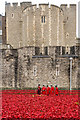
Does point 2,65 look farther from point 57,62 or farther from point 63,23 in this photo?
point 63,23

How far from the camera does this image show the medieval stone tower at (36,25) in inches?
1345

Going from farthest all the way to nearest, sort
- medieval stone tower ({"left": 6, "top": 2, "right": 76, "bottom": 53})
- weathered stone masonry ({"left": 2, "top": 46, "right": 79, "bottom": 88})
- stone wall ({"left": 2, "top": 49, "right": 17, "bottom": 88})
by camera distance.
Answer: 1. medieval stone tower ({"left": 6, "top": 2, "right": 76, "bottom": 53})
2. stone wall ({"left": 2, "top": 49, "right": 17, "bottom": 88})
3. weathered stone masonry ({"left": 2, "top": 46, "right": 79, "bottom": 88})

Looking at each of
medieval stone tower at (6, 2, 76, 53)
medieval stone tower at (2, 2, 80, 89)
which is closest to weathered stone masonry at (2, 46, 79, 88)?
medieval stone tower at (2, 2, 80, 89)

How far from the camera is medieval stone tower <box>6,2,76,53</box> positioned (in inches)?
1345

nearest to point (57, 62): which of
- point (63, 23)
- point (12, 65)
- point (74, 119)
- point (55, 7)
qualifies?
A: point (12, 65)

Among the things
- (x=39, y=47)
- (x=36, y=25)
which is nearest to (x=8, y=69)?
(x=39, y=47)

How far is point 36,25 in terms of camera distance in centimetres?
3450

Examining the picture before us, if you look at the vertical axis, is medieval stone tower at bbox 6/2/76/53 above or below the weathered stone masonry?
above

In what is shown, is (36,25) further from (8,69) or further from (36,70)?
(36,70)

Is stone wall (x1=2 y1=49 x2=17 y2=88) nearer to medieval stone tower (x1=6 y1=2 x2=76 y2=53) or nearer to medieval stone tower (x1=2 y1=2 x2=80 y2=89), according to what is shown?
medieval stone tower (x1=2 y1=2 x2=80 y2=89)

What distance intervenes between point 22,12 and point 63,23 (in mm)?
7697

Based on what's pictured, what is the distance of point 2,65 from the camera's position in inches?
854

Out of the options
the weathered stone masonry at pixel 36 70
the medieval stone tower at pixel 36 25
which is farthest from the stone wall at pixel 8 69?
the medieval stone tower at pixel 36 25

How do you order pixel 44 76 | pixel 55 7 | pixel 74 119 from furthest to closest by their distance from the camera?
pixel 55 7 → pixel 44 76 → pixel 74 119
